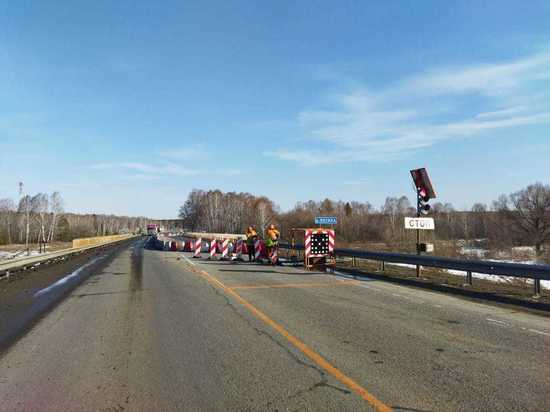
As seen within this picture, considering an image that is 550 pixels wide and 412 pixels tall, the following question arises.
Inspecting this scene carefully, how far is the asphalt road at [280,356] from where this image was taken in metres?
4.59

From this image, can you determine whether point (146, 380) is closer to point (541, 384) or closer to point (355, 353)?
point (355, 353)

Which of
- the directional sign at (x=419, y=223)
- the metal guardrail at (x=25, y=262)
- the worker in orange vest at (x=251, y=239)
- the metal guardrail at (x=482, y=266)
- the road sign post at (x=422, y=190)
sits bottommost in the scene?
the metal guardrail at (x=25, y=262)

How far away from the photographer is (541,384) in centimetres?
494

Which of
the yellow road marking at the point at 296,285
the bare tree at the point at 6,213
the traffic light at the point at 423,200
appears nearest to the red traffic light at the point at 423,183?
the traffic light at the point at 423,200

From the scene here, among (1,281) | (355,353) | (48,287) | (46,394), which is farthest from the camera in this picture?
(1,281)

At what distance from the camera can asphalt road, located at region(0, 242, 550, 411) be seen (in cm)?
459

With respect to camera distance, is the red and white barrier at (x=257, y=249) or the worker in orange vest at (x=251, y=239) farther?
the worker in orange vest at (x=251, y=239)

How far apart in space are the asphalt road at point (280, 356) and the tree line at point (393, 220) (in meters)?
33.5

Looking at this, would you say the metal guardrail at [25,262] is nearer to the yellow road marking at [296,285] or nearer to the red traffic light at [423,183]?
the yellow road marking at [296,285]

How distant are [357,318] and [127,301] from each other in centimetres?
583

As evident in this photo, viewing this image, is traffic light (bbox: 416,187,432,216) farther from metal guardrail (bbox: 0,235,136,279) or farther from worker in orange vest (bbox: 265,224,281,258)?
metal guardrail (bbox: 0,235,136,279)

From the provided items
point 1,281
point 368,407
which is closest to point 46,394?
point 368,407

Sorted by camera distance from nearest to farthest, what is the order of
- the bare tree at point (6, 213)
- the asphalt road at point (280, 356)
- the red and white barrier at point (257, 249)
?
the asphalt road at point (280, 356) < the red and white barrier at point (257, 249) < the bare tree at point (6, 213)

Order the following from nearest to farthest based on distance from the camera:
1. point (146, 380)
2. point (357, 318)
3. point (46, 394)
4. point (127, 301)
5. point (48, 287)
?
point (46, 394) < point (146, 380) < point (357, 318) < point (127, 301) < point (48, 287)
